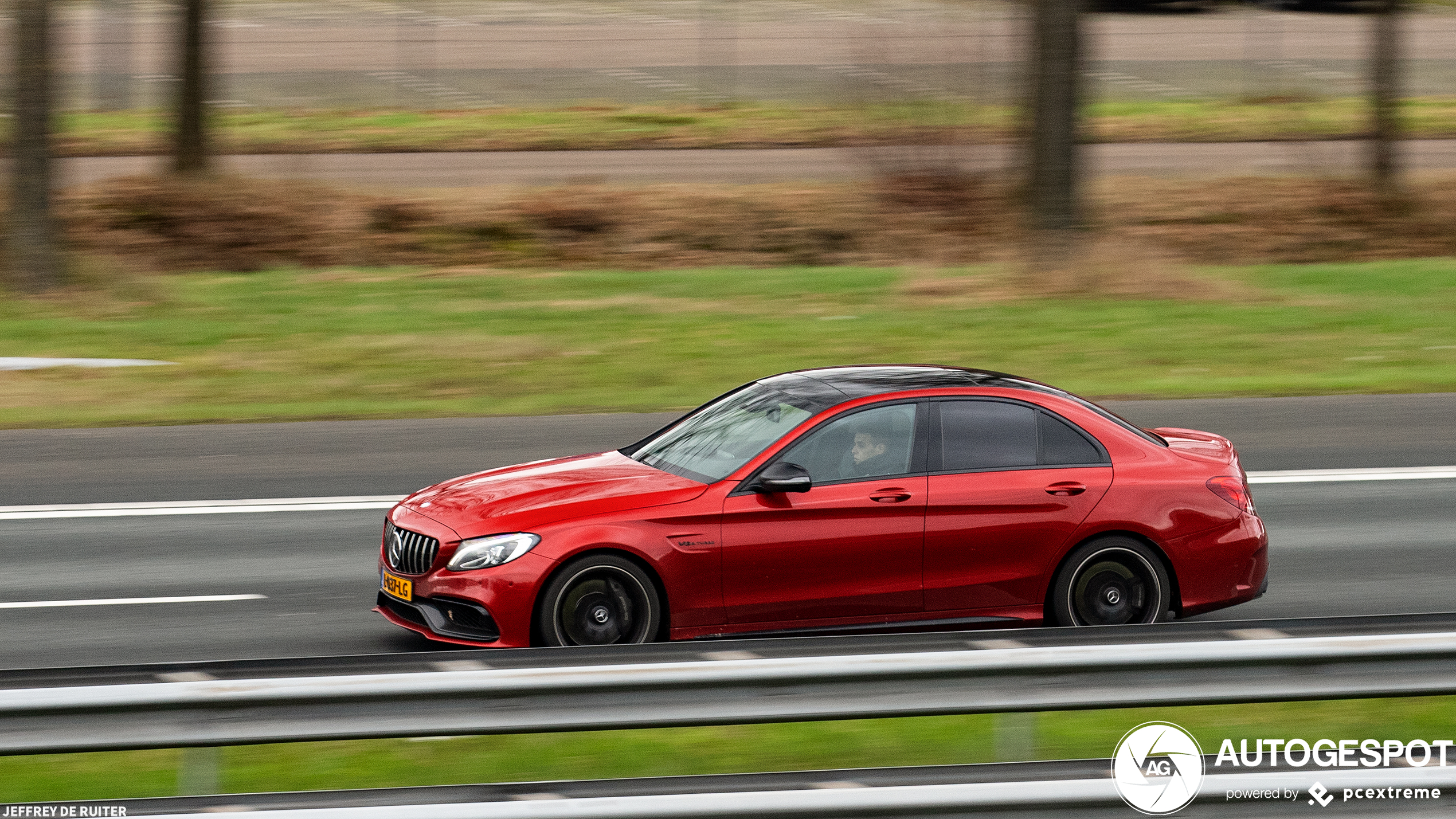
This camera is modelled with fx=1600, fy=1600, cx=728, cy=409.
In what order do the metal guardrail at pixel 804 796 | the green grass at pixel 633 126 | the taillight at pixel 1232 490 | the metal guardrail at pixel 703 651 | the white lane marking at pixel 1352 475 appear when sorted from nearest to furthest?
the metal guardrail at pixel 804 796 < the metal guardrail at pixel 703 651 < the taillight at pixel 1232 490 < the white lane marking at pixel 1352 475 < the green grass at pixel 633 126

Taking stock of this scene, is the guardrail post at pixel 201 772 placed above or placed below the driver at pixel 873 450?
below

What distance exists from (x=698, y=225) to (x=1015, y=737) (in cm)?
2109

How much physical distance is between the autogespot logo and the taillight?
12.8 ft

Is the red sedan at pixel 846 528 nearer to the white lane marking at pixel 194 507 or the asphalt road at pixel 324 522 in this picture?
the asphalt road at pixel 324 522

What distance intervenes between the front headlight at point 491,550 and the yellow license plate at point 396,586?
359 mm

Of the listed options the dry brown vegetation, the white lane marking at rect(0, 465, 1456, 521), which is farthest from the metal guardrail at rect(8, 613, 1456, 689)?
the dry brown vegetation

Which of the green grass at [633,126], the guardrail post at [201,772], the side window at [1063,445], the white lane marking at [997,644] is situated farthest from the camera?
the green grass at [633,126]

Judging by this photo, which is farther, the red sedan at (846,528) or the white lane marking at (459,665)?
the red sedan at (846,528)

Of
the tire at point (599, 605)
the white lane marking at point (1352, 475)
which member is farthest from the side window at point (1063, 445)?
the white lane marking at point (1352, 475)

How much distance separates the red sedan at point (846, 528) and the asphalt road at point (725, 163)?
17.8 metres

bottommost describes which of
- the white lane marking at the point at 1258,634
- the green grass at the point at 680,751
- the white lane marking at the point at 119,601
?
the white lane marking at the point at 119,601

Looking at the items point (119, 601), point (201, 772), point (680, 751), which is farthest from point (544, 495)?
point (201, 772)

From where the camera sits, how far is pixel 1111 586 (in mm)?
8273

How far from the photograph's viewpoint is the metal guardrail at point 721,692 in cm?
446
